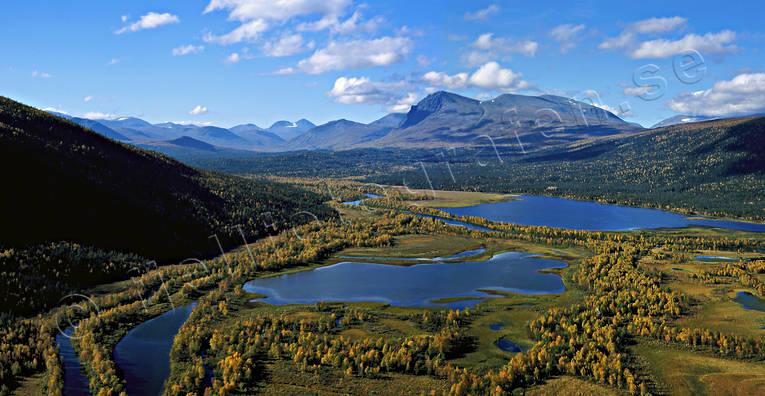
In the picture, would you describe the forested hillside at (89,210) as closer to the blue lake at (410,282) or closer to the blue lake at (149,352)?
the blue lake at (149,352)

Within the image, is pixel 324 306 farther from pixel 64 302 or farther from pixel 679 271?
pixel 679 271

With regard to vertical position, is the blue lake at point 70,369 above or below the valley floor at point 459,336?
below

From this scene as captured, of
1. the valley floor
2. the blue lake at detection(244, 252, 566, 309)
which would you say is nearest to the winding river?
the blue lake at detection(244, 252, 566, 309)

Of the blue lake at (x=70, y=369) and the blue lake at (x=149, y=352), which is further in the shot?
the blue lake at (x=149, y=352)

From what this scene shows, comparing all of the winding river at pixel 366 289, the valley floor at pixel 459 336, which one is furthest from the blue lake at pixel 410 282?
the valley floor at pixel 459 336

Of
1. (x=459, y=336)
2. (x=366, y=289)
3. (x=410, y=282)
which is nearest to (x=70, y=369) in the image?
(x=366, y=289)

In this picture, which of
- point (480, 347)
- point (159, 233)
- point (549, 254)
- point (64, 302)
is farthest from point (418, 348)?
point (159, 233)

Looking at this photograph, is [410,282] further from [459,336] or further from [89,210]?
[89,210]

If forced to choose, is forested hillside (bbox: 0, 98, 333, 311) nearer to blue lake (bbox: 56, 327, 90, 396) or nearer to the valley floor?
the valley floor
